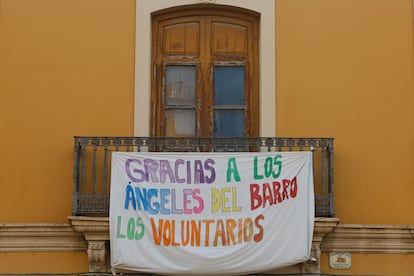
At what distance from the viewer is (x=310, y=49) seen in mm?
9477

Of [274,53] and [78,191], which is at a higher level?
[274,53]

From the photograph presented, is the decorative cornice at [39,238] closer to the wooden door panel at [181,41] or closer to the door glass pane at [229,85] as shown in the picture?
the door glass pane at [229,85]

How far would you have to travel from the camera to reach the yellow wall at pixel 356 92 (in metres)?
9.18

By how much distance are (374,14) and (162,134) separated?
283 centimetres

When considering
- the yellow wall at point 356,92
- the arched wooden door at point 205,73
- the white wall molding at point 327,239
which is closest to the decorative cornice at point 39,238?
the white wall molding at point 327,239

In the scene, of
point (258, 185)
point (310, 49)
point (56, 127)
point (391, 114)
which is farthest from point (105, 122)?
point (391, 114)

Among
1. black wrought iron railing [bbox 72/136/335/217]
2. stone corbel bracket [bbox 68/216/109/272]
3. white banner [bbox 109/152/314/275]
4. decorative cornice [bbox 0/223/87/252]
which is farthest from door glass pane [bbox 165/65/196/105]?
decorative cornice [bbox 0/223/87/252]

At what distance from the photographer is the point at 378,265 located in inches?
354

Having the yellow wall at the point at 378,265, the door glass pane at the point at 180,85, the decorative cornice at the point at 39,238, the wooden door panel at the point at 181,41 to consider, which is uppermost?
the wooden door panel at the point at 181,41

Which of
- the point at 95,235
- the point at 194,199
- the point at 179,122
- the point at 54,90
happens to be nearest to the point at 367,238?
the point at 194,199

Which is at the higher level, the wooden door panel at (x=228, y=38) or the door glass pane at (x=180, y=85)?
the wooden door panel at (x=228, y=38)

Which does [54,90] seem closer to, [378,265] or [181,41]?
[181,41]

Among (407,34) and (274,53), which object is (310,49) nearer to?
(274,53)

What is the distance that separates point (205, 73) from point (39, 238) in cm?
267
